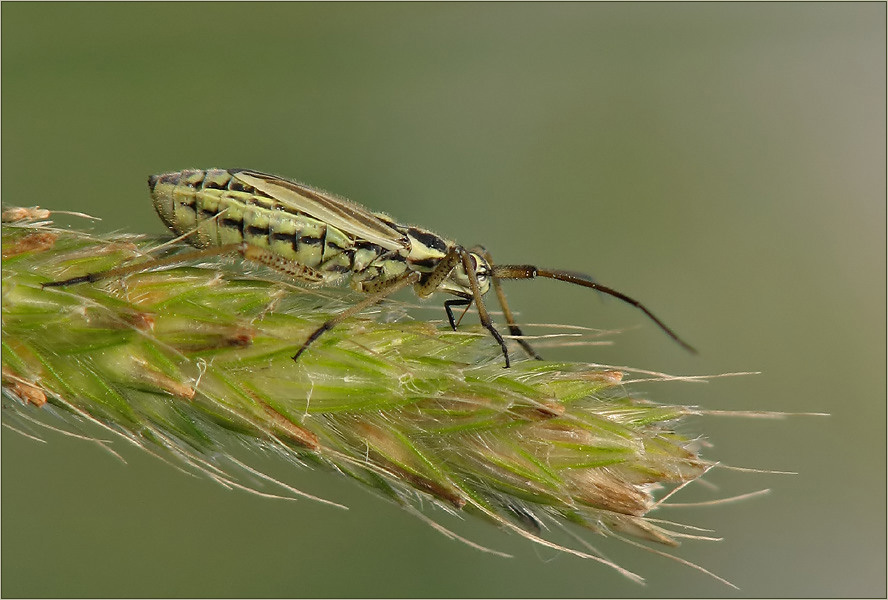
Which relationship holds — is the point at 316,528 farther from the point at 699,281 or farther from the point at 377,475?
the point at 699,281

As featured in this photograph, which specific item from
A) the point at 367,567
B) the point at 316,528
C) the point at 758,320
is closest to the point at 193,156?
the point at 316,528

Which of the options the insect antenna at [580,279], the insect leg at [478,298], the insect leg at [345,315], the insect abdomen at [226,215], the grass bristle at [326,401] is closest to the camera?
the grass bristle at [326,401]

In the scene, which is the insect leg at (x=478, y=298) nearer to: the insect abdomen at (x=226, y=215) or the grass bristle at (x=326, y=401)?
the grass bristle at (x=326, y=401)

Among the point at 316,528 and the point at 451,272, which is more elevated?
the point at 451,272

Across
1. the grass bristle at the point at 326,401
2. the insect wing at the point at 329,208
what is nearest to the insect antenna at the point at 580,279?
the insect wing at the point at 329,208

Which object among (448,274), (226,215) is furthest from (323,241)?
(448,274)

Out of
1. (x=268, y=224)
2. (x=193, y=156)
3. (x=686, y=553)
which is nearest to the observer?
(x=268, y=224)

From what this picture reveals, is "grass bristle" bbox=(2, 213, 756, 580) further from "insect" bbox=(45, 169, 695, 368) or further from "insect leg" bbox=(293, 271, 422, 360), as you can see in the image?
"insect" bbox=(45, 169, 695, 368)

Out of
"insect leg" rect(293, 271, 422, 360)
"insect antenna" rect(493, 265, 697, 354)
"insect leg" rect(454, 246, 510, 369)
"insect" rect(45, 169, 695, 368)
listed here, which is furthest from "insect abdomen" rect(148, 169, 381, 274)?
→ "insect antenna" rect(493, 265, 697, 354)
